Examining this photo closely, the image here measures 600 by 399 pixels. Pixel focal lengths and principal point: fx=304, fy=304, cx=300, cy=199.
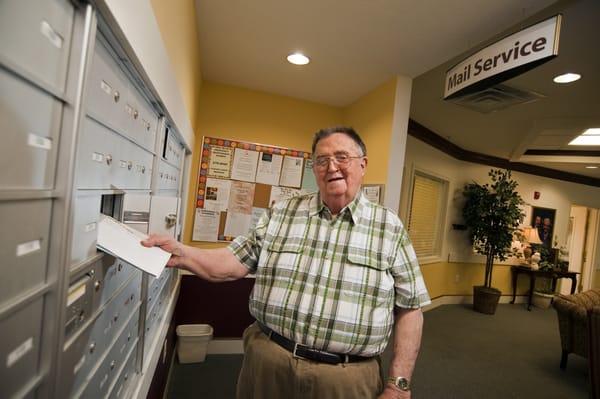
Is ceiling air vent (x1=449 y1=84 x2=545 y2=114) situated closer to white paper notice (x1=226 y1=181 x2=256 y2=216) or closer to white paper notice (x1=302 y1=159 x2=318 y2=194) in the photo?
white paper notice (x1=302 y1=159 x2=318 y2=194)

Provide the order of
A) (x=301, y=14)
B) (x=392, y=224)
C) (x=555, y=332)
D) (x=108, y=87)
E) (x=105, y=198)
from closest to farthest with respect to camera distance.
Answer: (x=108, y=87), (x=105, y=198), (x=392, y=224), (x=301, y=14), (x=555, y=332)

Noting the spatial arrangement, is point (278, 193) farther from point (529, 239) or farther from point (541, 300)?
point (541, 300)

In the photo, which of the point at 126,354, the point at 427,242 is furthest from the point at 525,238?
the point at 126,354

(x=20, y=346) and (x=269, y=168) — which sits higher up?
(x=269, y=168)

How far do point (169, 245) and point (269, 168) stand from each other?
6.41ft

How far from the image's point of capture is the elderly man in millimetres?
1017

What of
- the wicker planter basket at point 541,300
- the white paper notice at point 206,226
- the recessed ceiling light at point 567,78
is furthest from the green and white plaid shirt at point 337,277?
the wicker planter basket at point 541,300

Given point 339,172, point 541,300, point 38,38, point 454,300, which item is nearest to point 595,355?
point 339,172

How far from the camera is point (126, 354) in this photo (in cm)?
104

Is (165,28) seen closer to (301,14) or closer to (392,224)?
(301,14)

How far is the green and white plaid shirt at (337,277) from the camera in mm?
1021

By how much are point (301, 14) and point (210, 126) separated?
1.42 metres

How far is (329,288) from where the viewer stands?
1.06 meters

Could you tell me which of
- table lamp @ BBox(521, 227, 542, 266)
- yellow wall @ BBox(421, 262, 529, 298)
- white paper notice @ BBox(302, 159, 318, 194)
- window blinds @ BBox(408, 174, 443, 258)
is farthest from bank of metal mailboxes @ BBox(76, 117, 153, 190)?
table lamp @ BBox(521, 227, 542, 266)
